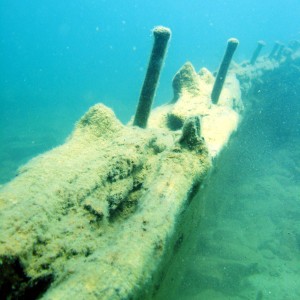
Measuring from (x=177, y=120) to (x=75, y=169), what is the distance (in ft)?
6.56

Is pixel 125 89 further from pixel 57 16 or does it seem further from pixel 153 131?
pixel 57 16

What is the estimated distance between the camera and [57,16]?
15025cm

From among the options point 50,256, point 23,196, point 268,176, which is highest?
point 23,196

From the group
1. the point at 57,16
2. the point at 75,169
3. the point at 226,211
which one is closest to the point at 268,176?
the point at 226,211

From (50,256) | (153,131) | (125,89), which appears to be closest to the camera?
(50,256)

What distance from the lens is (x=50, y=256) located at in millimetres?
1584

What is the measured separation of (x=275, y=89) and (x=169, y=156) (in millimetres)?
10239

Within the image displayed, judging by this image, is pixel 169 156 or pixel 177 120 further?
pixel 177 120

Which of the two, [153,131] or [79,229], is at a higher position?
[153,131]

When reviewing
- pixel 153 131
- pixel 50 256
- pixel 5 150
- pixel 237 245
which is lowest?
pixel 5 150

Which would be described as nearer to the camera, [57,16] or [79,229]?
[79,229]

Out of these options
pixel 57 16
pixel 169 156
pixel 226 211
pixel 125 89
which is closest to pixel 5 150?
pixel 226 211

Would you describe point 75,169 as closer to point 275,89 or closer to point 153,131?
point 153,131

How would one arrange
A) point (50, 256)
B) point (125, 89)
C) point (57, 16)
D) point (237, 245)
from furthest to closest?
1. point (57, 16)
2. point (125, 89)
3. point (237, 245)
4. point (50, 256)
